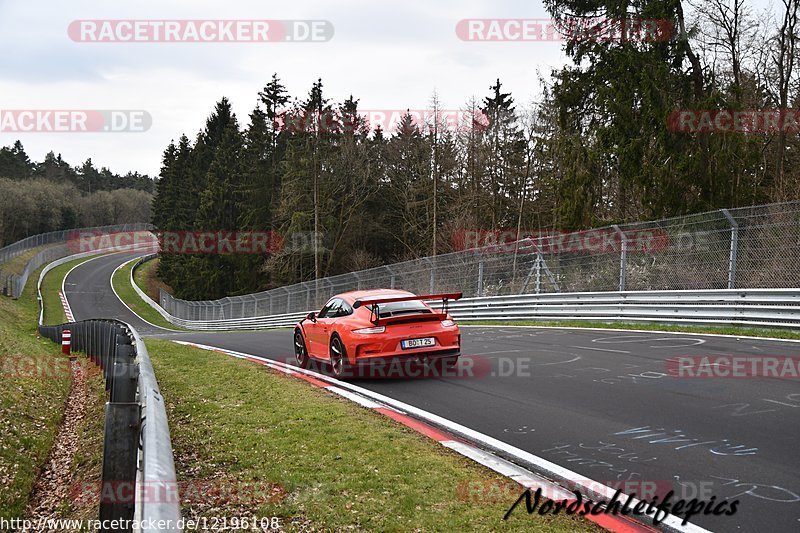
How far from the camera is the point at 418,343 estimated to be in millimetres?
9727

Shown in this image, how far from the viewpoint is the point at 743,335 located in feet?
40.7

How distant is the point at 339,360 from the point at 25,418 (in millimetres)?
4562

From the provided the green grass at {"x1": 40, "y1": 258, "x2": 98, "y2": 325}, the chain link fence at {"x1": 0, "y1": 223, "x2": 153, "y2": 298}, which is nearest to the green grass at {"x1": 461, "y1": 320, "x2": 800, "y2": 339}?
the green grass at {"x1": 40, "y1": 258, "x2": 98, "y2": 325}

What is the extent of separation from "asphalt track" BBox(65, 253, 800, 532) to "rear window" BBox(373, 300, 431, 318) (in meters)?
1.06

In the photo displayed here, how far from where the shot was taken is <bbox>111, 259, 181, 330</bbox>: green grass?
59.1 metres

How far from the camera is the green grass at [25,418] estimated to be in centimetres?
687

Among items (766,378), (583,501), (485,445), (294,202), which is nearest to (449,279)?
(766,378)

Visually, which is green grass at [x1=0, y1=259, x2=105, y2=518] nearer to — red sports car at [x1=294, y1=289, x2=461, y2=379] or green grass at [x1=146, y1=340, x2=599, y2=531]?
green grass at [x1=146, y1=340, x2=599, y2=531]

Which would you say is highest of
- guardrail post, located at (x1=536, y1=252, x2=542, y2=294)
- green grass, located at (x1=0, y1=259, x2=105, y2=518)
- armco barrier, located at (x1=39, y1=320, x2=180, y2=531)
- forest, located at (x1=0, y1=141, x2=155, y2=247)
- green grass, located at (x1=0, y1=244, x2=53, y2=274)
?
forest, located at (x1=0, y1=141, x2=155, y2=247)

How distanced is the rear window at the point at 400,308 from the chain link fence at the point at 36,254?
176 feet

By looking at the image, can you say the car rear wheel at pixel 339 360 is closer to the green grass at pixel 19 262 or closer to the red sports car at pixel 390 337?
the red sports car at pixel 390 337

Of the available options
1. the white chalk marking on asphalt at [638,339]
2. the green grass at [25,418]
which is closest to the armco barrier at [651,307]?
the white chalk marking on asphalt at [638,339]

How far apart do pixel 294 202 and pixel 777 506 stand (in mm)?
41908

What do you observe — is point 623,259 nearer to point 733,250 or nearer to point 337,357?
point 733,250
